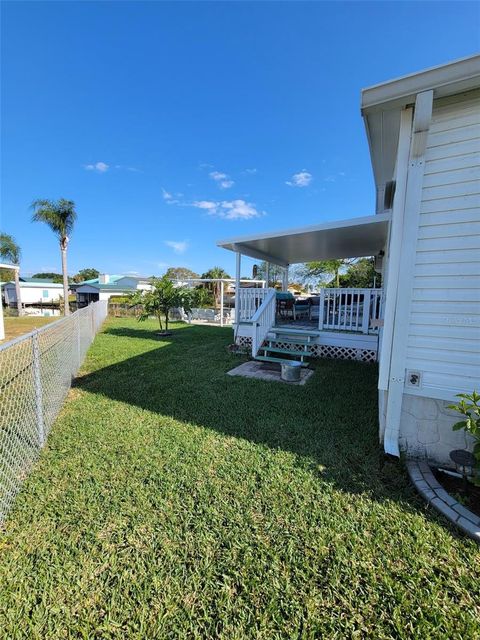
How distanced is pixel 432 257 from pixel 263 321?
4.54m

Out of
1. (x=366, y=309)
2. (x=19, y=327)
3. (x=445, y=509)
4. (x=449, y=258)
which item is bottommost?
(x=19, y=327)

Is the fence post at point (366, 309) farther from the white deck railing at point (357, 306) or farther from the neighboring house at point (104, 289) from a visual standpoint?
the neighboring house at point (104, 289)

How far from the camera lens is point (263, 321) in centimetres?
692

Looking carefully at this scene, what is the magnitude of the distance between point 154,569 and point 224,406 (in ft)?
8.11

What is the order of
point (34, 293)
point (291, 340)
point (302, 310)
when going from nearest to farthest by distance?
point (291, 340) < point (302, 310) < point (34, 293)

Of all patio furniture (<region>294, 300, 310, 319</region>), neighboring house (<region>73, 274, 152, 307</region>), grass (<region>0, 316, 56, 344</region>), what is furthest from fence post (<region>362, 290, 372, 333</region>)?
neighboring house (<region>73, 274, 152, 307</region>)

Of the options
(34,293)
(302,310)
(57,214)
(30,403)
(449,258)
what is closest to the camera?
(449,258)

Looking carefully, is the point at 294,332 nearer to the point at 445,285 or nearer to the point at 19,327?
the point at 445,285

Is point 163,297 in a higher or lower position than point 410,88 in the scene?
lower

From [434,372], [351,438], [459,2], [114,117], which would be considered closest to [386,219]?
[459,2]

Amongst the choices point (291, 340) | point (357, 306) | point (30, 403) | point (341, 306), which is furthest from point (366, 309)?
point (30, 403)

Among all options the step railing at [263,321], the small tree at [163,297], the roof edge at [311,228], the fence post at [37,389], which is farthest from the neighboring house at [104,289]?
the fence post at [37,389]

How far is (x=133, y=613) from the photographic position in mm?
1431

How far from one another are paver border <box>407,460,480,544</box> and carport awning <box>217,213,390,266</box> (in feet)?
14.6
